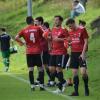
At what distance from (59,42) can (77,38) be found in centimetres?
131

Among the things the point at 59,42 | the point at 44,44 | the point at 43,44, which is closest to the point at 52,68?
the point at 59,42

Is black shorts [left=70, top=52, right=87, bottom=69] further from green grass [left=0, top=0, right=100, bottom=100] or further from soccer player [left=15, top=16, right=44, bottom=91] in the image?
soccer player [left=15, top=16, right=44, bottom=91]

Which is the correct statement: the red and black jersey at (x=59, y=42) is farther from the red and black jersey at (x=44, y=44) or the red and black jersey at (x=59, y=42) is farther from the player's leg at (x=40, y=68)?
the red and black jersey at (x=44, y=44)

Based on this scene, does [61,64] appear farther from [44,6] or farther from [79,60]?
[44,6]

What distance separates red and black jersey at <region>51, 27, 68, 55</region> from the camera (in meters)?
19.6

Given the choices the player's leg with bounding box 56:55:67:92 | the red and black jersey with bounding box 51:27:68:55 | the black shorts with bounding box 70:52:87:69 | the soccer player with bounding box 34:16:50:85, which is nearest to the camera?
the black shorts with bounding box 70:52:87:69

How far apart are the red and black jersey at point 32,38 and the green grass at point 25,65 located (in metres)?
1.33

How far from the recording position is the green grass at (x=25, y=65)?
62.9 ft

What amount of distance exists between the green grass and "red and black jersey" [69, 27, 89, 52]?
4.62ft

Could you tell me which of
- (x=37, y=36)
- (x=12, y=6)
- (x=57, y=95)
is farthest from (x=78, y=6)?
(x=12, y=6)

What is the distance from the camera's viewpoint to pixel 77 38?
18.6 meters

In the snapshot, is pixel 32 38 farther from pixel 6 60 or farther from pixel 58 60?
pixel 6 60

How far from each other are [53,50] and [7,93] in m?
1.98

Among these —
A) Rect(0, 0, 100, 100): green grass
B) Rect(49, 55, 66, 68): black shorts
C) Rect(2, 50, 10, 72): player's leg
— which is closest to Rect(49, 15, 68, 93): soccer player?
Rect(49, 55, 66, 68): black shorts
